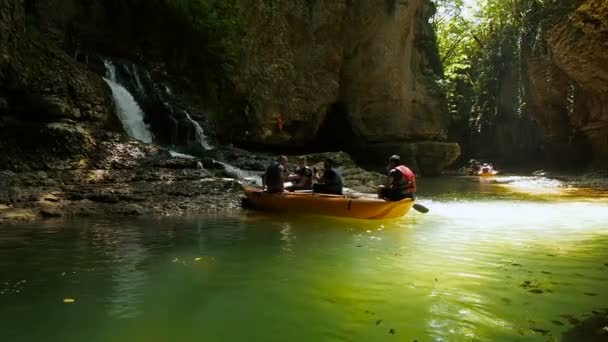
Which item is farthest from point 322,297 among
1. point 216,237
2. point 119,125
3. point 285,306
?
point 119,125

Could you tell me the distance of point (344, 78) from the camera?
2391 cm

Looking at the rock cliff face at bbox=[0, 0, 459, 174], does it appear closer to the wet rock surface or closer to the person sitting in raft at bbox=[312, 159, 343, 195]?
the wet rock surface

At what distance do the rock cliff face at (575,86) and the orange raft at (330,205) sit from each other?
1192 centimetres

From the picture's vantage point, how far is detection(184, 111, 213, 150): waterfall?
15484 millimetres

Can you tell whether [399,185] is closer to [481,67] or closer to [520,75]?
[520,75]

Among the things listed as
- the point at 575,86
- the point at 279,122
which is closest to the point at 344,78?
the point at 279,122

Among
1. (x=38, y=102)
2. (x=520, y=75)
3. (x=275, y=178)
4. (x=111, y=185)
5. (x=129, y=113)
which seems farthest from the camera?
(x=520, y=75)

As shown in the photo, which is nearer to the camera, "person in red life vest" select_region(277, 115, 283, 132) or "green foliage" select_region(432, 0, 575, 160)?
"person in red life vest" select_region(277, 115, 283, 132)

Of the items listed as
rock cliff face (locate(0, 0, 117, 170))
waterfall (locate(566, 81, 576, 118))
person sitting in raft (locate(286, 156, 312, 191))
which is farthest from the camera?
waterfall (locate(566, 81, 576, 118))

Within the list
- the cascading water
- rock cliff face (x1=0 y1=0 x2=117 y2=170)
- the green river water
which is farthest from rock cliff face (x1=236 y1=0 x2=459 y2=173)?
the green river water

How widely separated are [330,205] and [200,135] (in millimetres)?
7660

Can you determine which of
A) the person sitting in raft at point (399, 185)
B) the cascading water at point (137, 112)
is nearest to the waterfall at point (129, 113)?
the cascading water at point (137, 112)

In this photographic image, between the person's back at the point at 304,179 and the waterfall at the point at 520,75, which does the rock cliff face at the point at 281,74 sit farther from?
the person's back at the point at 304,179

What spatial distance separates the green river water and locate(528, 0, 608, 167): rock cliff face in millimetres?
12690
